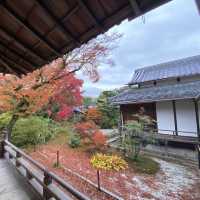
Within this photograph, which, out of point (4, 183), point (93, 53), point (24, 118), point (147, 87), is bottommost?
point (4, 183)

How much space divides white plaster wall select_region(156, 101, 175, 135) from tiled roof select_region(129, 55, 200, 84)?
2.62 m

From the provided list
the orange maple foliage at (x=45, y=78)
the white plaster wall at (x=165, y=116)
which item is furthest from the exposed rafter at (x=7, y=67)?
the white plaster wall at (x=165, y=116)

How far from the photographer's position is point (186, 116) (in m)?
10.3

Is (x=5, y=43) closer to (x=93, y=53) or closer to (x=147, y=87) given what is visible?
(x=93, y=53)

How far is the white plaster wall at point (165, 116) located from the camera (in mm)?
10922

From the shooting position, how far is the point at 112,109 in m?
20.2

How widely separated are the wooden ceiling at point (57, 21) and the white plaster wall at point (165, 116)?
9.90m

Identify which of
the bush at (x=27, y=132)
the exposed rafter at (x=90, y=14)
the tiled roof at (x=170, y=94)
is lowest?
the bush at (x=27, y=132)

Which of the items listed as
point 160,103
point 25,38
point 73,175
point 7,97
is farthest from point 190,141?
point 7,97

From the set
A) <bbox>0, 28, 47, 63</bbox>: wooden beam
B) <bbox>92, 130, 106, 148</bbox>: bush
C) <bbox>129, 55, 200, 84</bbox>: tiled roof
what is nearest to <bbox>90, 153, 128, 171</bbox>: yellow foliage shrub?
<bbox>92, 130, 106, 148</bbox>: bush

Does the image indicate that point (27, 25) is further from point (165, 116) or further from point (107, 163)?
point (165, 116)

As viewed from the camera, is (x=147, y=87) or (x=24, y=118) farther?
(x=147, y=87)

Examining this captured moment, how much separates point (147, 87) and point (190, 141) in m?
5.81

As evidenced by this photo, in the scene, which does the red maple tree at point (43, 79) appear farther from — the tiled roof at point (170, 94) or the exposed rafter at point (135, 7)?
the exposed rafter at point (135, 7)
